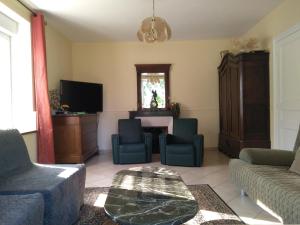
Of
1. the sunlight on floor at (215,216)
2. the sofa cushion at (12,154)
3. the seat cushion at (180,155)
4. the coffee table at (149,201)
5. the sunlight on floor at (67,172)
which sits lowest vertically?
the sunlight on floor at (215,216)

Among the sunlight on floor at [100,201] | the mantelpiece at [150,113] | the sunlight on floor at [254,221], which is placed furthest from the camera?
the mantelpiece at [150,113]

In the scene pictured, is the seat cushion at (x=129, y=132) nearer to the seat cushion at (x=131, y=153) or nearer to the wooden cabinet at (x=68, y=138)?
the seat cushion at (x=131, y=153)

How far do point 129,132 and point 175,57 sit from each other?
7.63 feet

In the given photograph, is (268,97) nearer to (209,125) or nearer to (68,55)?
(209,125)

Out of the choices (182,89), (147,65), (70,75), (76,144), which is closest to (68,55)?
(70,75)

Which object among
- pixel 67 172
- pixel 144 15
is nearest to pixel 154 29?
pixel 144 15

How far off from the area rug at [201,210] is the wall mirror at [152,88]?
10.8 ft

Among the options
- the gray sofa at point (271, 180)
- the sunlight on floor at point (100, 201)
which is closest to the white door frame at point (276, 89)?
the gray sofa at point (271, 180)

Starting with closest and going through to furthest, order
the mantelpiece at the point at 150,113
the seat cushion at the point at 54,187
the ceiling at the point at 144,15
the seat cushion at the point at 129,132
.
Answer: the seat cushion at the point at 54,187 < the ceiling at the point at 144,15 < the seat cushion at the point at 129,132 < the mantelpiece at the point at 150,113

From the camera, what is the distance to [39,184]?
216 cm

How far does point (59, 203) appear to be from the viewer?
2.13m

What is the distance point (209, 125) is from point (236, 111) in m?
1.49

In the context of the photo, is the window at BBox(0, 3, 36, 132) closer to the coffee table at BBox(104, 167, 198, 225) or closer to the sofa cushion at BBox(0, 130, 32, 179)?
the sofa cushion at BBox(0, 130, 32, 179)

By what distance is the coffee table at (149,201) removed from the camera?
1639 mm
